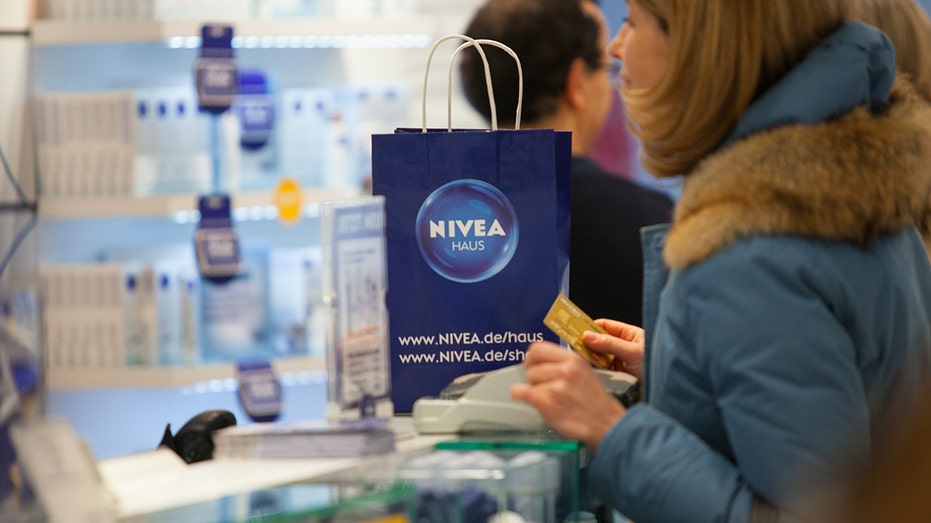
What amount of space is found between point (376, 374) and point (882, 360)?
640 millimetres

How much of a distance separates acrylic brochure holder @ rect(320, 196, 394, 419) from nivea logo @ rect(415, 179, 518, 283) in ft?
0.96

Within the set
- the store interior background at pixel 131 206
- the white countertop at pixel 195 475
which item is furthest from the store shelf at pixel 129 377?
the white countertop at pixel 195 475

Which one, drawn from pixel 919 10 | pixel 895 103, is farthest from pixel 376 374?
pixel 919 10

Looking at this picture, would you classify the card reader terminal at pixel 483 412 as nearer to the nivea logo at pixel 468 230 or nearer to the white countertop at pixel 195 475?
the white countertop at pixel 195 475

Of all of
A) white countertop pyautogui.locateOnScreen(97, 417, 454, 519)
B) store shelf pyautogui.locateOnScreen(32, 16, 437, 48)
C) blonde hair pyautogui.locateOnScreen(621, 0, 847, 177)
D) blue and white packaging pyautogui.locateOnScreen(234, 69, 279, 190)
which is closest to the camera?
white countertop pyautogui.locateOnScreen(97, 417, 454, 519)

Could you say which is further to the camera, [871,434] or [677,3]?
[677,3]

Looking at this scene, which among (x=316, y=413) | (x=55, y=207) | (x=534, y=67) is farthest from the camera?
(x=316, y=413)

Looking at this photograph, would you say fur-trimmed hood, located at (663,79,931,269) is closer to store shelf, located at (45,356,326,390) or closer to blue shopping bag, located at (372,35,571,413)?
blue shopping bag, located at (372,35,571,413)

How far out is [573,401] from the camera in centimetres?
156

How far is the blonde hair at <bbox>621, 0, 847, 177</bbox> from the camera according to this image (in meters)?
1.55

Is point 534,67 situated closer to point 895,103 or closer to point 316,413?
point 895,103

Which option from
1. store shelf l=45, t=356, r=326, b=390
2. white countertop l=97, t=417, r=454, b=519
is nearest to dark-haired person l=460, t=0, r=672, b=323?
white countertop l=97, t=417, r=454, b=519

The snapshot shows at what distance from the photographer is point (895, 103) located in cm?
162

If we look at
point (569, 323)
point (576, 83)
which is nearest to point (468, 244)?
point (569, 323)
